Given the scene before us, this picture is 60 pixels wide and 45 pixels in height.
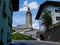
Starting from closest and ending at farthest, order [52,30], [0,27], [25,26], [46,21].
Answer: [0,27]
[52,30]
[46,21]
[25,26]

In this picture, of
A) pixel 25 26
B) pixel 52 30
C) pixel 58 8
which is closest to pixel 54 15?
pixel 58 8

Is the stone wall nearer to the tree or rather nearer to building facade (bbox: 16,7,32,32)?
the tree

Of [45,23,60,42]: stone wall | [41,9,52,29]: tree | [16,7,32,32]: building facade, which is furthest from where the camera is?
[16,7,32,32]: building facade

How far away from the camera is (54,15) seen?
3925 centimetres

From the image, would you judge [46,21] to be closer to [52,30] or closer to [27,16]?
[52,30]

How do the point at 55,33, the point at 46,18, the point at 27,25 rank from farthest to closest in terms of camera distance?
the point at 27,25 → the point at 46,18 → the point at 55,33

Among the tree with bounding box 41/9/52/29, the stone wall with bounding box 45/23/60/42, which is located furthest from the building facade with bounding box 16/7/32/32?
the stone wall with bounding box 45/23/60/42

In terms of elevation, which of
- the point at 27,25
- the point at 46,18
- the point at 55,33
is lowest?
the point at 27,25

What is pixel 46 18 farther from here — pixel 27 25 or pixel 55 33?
pixel 27 25

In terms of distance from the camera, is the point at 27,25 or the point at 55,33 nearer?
the point at 55,33

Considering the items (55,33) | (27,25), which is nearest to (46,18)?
(55,33)

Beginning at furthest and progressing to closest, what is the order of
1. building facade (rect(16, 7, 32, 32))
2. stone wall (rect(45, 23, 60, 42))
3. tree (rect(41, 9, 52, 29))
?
building facade (rect(16, 7, 32, 32)) → tree (rect(41, 9, 52, 29)) → stone wall (rect(45, 23, 60, 42))

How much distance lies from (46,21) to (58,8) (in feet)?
17.3

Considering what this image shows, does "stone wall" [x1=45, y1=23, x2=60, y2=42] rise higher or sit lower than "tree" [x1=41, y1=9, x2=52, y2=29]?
lower
